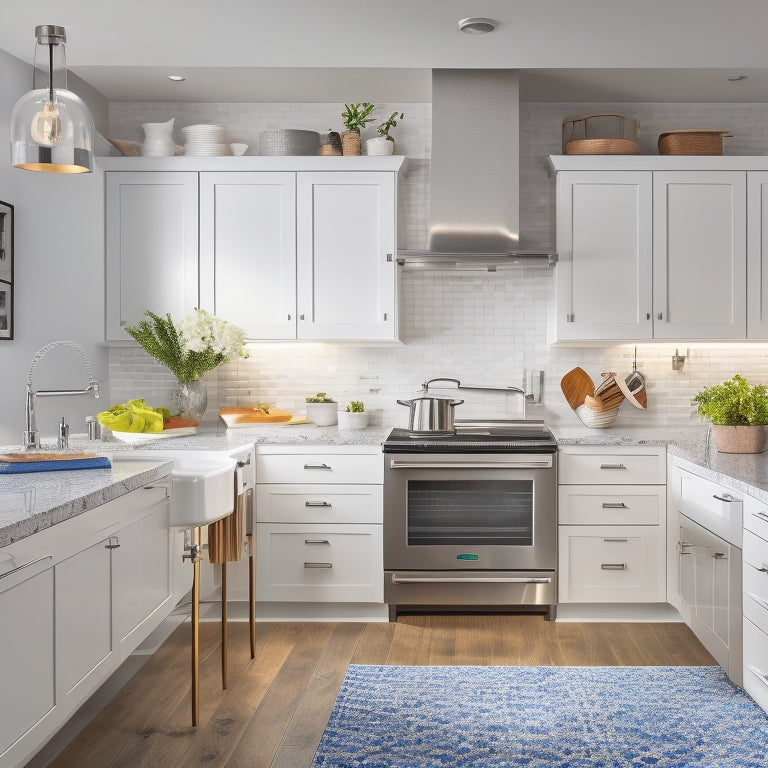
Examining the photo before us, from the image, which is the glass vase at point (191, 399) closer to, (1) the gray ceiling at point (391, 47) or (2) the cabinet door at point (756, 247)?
(1) the gray ceiling at point (391, 47)

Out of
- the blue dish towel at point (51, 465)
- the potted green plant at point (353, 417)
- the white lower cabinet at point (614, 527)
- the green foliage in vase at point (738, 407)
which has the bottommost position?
the white lower cabinet at point (614, 527)

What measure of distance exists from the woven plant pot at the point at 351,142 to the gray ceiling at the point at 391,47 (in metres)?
0.24

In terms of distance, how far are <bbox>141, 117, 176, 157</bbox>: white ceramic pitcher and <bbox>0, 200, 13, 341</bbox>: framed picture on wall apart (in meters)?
1.00

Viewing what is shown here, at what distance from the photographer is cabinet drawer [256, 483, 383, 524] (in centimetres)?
388

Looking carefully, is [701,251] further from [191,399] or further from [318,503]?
[191,399]

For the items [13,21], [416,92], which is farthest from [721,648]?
[13,21]

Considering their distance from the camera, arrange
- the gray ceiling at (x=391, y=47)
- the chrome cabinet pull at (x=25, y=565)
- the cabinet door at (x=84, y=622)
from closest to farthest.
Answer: the chrome cabinet pull at (x=25, y=565), the cabinet door at (x=84, y=622), the gray ceiling at (x=391, y=47)

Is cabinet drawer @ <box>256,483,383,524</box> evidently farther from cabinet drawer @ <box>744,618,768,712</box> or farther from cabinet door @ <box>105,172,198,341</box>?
cabinet drawer @ <box>744,618,768,712</box>

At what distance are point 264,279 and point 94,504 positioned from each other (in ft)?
7.62

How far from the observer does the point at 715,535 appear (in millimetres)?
2969

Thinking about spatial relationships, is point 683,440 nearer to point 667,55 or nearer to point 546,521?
point 546,521

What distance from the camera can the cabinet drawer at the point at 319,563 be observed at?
3.88m

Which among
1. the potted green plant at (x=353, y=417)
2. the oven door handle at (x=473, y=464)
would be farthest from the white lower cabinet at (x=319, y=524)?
the potted green plant at (x=353, y=417)

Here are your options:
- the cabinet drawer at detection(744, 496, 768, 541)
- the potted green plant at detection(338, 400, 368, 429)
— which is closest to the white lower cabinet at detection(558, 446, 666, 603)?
the potted green plant at detection(338, 400, 368, 429)
